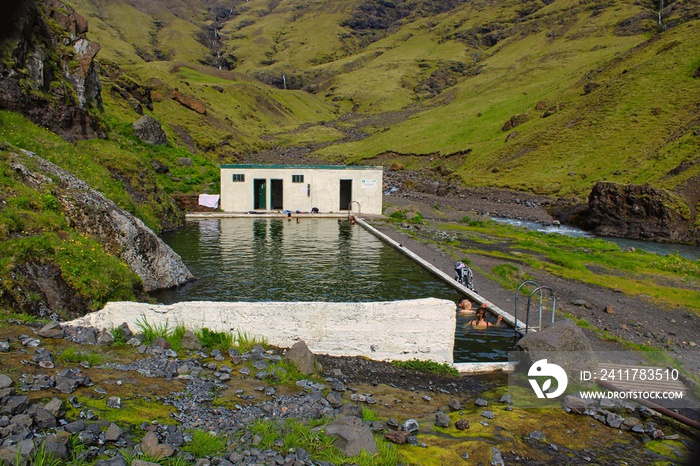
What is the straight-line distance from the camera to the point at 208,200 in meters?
48.2

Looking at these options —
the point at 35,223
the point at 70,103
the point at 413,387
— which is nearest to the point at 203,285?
the point at 35,223

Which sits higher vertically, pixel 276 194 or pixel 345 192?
pixel 345 192

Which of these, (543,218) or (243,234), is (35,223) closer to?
(243,234)

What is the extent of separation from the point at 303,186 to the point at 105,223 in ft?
103

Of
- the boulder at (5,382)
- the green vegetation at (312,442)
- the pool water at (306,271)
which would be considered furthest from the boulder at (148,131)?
the green vegetation at (312,442)

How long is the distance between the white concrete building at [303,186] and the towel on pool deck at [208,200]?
0.61 m

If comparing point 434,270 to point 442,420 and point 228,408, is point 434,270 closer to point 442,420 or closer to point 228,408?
point 442,420

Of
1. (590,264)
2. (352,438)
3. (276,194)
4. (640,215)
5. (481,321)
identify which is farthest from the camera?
(276,194)

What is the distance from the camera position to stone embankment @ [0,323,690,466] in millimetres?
6465

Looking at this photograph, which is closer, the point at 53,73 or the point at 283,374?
the point at 283,374

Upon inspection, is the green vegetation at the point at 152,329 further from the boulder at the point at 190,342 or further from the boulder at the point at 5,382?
the boulder at the point at 5,382

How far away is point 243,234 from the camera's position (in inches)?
1449

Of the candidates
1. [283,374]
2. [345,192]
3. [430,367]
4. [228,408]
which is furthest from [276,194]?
[228,408]

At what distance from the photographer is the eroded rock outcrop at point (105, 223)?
17312 millimetres
